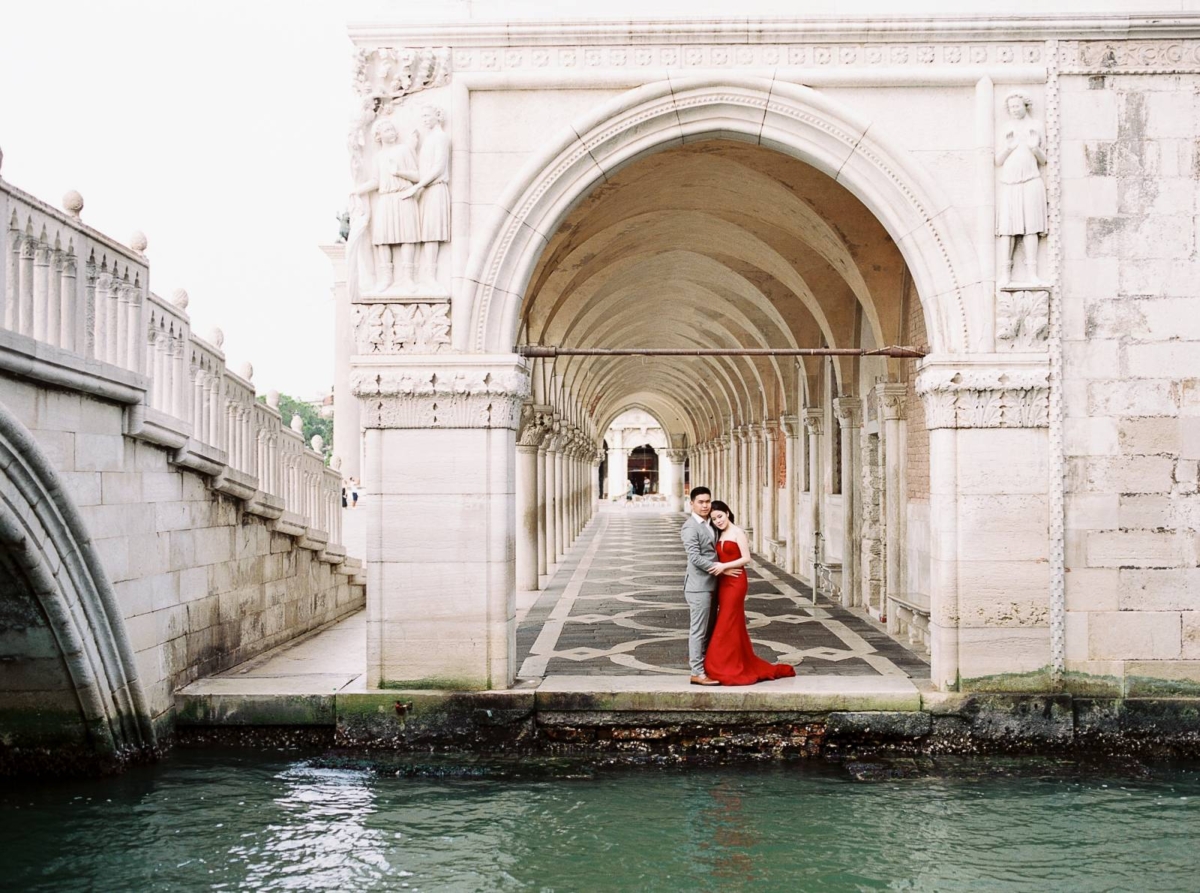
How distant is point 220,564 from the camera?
9117 millimetres

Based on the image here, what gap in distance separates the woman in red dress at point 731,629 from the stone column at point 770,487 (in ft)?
40.2

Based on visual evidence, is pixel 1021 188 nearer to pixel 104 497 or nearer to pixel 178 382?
pixel 178 382

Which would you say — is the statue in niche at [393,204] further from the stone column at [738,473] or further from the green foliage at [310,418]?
the green foliage at [310,418]

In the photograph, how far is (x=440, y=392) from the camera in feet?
26.6

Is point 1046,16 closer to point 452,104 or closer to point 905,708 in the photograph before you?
point 452,104

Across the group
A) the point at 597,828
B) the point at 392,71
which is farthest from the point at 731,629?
the point at 392,71

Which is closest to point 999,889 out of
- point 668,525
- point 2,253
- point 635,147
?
point 635,147

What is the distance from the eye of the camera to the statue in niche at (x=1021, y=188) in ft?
26.1

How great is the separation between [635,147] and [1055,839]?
5361 mm

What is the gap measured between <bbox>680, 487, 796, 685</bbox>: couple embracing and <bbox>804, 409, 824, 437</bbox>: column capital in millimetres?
7511

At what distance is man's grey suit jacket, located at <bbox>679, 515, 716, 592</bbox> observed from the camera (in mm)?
8500

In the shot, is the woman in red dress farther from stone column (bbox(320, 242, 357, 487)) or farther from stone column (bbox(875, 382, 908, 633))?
stone column (bbox(320, 242, 357, 487))

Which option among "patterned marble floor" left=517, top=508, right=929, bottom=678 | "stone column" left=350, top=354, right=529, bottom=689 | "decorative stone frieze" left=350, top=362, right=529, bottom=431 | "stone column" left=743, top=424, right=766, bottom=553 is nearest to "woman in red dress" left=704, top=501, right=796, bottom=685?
"patterned marble floor" left=517, top=508, right=929, bottom=678

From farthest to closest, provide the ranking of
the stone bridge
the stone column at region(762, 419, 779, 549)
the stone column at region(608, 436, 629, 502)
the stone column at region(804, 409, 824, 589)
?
the stone column at region(608, 436, 629, 502) < the stone column at region(762, 419, 779, 549) < the stone column at region(804, 409, 824, 589) < the stone bridge
